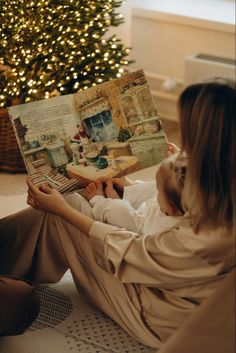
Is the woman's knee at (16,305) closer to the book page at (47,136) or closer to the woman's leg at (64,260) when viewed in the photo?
the woman's leg at (64,260)

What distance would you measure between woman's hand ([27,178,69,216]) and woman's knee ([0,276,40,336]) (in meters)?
0.19

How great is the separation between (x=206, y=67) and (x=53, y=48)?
0.83 meters

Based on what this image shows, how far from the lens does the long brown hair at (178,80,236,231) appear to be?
1236 mm

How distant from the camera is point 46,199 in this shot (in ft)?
5.28

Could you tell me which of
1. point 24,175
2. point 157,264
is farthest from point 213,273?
point 24,175

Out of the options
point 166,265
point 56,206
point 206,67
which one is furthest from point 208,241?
point 206,67

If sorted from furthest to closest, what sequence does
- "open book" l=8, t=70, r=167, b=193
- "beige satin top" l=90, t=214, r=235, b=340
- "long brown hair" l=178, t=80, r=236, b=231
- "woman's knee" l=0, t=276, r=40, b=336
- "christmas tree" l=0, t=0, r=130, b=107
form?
"christmas tree" l=0, t=0, r=130, b=107 → "open book" l=8, t=70, r=167, b=193 → "woman's knee" l=0, t=276, r=40, b=336 → "beige satin top" l=90, t=214, r=235, b=340 → "long brown hair" l=178, t=80, r=236, b=231

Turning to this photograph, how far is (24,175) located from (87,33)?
0.63 metres

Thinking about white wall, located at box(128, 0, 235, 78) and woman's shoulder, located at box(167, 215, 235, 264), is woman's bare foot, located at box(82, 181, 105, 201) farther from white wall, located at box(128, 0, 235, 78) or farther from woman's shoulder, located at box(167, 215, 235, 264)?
white wall, located at box(128, 0, 235, 78)

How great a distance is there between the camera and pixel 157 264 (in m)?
1.43

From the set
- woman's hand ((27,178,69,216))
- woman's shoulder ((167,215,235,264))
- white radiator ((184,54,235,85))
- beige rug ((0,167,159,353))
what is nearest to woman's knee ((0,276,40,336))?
beige rug ((0,167,159,353))

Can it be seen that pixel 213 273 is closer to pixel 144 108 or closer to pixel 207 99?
pixel 207 99

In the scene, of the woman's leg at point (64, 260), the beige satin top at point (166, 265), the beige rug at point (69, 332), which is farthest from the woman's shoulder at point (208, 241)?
the beige rug at point (69, 332)

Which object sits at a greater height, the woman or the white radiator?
the white radiator
